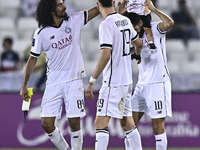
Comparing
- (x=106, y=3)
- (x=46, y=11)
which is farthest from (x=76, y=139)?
(x=106, y=3)

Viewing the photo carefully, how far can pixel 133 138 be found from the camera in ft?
16.5

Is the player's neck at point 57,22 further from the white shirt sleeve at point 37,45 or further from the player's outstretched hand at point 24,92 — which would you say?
the player's outstretched hand at point 24,92

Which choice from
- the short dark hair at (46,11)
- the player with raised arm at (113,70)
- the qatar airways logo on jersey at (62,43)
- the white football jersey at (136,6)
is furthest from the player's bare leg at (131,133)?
the short dark hair at (46,11)

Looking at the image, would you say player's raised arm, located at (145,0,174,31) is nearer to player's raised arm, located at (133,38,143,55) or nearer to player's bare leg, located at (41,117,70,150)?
player's raised arm, located at (133,38,143,55)

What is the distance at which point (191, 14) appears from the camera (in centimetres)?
943

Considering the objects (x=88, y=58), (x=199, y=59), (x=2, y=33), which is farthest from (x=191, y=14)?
(x=2, y=33)

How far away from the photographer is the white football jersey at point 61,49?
16.7 ft

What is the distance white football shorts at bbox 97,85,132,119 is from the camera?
4.79m

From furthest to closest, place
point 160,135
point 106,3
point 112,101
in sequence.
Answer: point 160,135 < point 112,101 < point 106,3

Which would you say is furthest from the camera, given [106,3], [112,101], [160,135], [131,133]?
[160,135]

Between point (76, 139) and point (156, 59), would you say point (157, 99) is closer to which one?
point (156, 59)

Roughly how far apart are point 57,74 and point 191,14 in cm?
513

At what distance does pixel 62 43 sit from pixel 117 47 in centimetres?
75

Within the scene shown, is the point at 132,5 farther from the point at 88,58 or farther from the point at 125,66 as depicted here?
the point at 88,58
